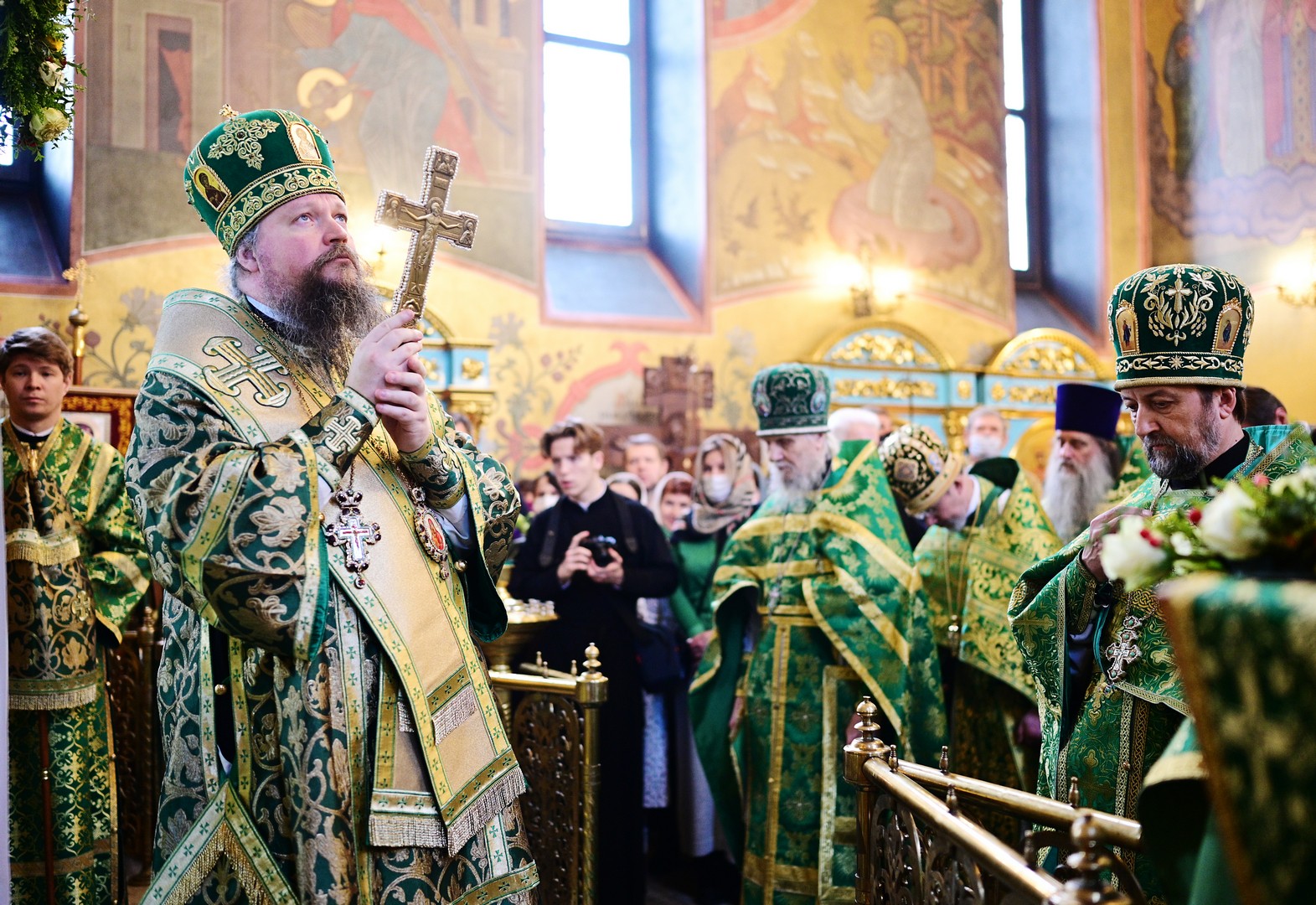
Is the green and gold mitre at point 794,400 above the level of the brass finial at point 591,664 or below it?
above

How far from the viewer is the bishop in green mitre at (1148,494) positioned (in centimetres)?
240

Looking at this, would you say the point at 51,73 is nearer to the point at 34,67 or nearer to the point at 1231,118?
the point at 34,67

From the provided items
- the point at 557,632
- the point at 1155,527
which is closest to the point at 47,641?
the point at 557,632

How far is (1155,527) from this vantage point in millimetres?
1473

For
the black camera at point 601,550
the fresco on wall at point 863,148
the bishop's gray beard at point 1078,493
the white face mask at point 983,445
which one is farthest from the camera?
the fresco on wall at point 863,148

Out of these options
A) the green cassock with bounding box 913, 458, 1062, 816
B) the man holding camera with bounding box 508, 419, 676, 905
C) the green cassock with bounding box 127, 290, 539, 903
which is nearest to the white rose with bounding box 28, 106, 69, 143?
the green cassock with bounding box 127, 290, 539, 903

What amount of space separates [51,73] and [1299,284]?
462 inches

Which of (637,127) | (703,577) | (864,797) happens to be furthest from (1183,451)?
(637,127)

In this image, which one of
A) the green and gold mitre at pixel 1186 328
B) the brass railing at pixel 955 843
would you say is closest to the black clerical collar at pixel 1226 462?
the green and gold mitre at pixel 1186 328

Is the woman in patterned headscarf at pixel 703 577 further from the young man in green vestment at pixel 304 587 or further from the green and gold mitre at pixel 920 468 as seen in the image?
the young man in green vestment at pixel 304 587

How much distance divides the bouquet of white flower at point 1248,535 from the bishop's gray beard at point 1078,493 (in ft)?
11.3

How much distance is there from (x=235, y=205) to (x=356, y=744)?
3.58ft

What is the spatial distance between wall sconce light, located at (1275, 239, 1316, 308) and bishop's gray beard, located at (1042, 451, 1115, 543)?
8.25 meters

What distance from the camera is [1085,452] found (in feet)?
15.5
